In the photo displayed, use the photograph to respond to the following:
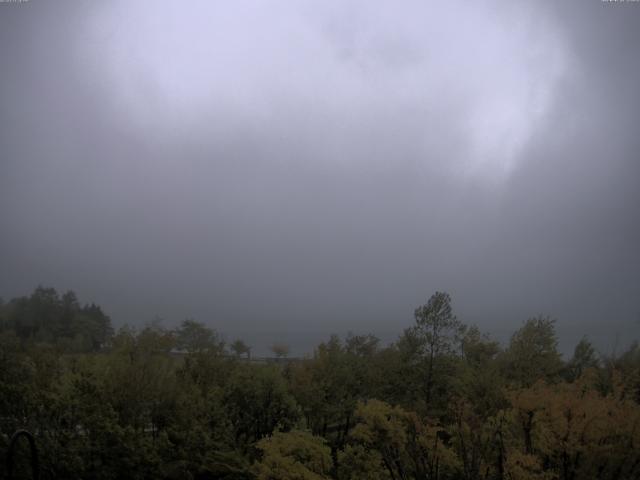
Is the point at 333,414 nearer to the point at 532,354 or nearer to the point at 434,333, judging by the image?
the point at 434,333

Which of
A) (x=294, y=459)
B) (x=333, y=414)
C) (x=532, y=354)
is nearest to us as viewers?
(x=294, y=459)

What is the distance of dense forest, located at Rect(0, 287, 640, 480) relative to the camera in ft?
57.6

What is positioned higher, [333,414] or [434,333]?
[434,333]

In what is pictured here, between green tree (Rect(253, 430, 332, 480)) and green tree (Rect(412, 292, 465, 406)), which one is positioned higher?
green tree (Rect(412, 292, 465, 406))

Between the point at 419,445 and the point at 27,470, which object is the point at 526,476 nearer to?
the point at 419,445

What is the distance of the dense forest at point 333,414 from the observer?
17.5m

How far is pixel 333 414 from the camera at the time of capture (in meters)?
33.1

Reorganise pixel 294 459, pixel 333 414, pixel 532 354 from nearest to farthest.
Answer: pixel 294 459 < pixel 333 414 < pixel 532 354

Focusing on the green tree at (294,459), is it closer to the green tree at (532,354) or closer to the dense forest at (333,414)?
the dense forest at (333,414)

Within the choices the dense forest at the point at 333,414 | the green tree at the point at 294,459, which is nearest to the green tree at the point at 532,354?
the dense forest at the point at 333,414

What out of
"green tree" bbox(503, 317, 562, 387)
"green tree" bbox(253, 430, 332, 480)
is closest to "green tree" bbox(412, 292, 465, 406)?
"green tree" bbox(503, 317, 562, 387)

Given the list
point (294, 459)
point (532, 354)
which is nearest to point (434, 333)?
point (532, 354)

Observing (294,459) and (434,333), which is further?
(434,333)

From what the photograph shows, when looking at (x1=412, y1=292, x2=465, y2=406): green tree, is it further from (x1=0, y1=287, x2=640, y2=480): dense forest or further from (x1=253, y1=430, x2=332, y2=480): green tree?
(x1=253, y1=430, x2=332, y2=480): green tree
